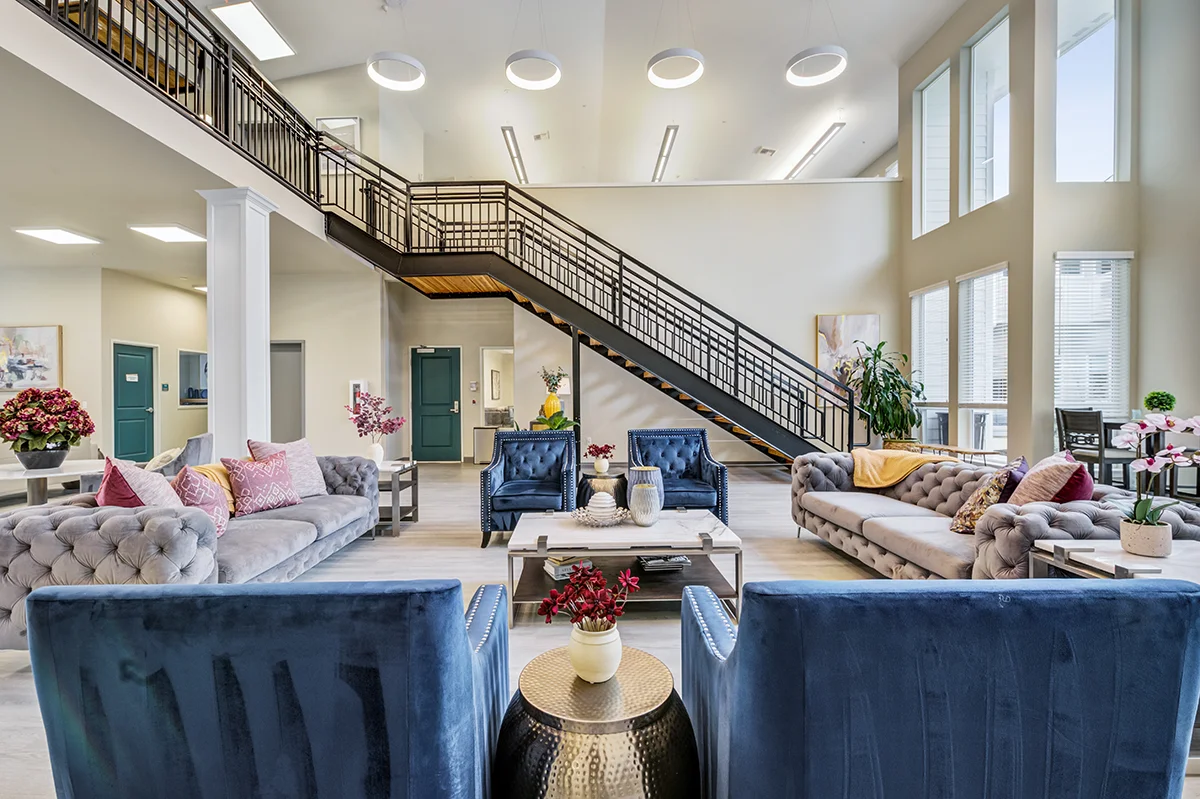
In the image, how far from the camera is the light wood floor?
6.70ft

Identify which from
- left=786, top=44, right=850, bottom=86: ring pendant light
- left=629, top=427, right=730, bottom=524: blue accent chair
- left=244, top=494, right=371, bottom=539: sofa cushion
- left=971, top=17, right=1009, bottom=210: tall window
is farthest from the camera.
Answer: left=971, top=17, right=1009, bottom=210: tall window

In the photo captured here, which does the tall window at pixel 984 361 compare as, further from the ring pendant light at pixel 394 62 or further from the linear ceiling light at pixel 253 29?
the linear ceiling light at pixel 253 29

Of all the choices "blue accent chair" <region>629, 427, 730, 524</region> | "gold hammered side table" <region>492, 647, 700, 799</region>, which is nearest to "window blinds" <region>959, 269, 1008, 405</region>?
"blue accent chair" <region>629, 427, 730, 524</region>

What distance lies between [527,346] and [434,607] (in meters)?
8.13

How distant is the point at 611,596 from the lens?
1.44 meters

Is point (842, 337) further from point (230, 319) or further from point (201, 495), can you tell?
point (201, 495)

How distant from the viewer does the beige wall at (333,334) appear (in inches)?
340

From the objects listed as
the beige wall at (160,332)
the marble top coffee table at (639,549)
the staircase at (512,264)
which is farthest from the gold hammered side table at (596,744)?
the beige wall at (160,332)

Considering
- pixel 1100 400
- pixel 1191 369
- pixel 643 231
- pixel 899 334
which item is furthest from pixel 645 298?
pixel 1191 369

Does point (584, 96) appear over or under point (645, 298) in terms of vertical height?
over

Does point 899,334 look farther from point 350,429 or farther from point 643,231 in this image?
point 350,429

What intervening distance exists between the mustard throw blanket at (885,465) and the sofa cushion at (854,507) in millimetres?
114

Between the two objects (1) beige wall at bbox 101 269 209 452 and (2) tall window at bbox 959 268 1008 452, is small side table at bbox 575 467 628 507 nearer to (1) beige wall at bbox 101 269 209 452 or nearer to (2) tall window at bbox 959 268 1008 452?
(2) tall window at bbox 959 268 1008 452

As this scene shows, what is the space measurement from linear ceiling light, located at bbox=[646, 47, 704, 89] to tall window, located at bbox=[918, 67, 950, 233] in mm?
4032
